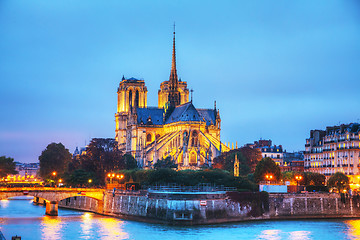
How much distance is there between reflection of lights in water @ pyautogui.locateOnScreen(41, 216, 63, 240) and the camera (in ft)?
167

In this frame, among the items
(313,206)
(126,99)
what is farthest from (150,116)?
(313,206)

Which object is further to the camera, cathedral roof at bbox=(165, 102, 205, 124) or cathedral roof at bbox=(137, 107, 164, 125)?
cathedral roof at bbox=(137, 107, 164, 125)

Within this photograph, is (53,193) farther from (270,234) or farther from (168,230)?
(270,234)

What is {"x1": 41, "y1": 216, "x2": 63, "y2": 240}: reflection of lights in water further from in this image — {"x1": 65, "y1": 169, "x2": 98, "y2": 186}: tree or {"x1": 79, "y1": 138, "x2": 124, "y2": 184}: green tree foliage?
{"x1": 79, "y1": 138, "x2": 124, "y2": 184}: green tree foliage

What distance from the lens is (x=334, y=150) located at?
88625 mm

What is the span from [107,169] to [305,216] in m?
37.8

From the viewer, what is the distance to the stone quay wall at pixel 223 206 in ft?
185

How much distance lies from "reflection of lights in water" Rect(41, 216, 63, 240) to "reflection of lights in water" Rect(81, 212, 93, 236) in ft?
6.93

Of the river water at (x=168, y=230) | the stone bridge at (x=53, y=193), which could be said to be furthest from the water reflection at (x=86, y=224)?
the stone bridge at (x=53, y=193)

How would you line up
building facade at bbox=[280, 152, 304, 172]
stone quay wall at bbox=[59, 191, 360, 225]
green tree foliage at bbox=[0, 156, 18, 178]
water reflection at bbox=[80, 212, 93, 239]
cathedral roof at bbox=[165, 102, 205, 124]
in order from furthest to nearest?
green tree foliage at bbox=[0, 156, 18, 178] → cathedral roof at bbox=[165, 102, 205, 124] → building facade at bbox=[280, 152, 304, 172] → stone quay wall at bbox=[59, 191, 360, 225] → water reflection at bbox=[80, 212, 93, 239]

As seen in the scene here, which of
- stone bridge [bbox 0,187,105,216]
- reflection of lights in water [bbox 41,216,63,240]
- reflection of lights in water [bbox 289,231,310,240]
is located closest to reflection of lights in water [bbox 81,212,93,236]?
reflection of lights in water [bbox 41,216,63,240]

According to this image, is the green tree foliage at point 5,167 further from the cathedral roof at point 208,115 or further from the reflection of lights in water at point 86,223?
the reflection of lights in water at point 86,223

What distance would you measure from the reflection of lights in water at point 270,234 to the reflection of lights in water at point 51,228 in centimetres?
1641

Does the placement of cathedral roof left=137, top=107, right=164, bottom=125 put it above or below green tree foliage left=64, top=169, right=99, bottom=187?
above
